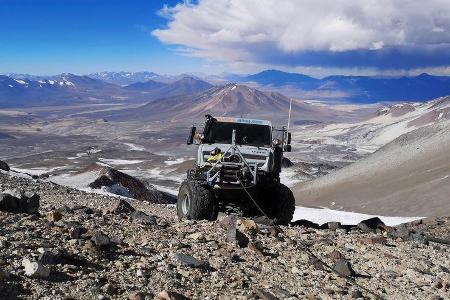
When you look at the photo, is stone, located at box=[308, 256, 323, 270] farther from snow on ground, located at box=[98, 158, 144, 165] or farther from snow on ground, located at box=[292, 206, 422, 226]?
snow on ground, located at box=[98, 158, 144, 165]

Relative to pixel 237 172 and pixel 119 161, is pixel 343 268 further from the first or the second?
pixel 119 161

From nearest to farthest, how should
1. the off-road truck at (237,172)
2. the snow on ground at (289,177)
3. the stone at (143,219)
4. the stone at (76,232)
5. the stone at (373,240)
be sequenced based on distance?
1. the stone at (76,232)
2. the stone at (143,219)
3. the stone at (373,240)
4. the off-road truck at (237,172)
5. the snow on ground at (289,177)

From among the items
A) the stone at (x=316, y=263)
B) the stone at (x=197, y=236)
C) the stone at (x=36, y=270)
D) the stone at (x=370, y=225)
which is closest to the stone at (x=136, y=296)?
the stone at (x=36, y=270)

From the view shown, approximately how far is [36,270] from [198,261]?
2198 millimetres

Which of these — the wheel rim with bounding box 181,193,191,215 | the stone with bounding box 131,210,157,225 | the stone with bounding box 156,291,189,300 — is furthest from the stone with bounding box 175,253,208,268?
the wheel rim with bounding box 181,193,191,215

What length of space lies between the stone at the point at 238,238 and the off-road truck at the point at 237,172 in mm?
3021

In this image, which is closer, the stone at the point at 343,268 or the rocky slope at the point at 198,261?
the rocky slope at the point at 198,261

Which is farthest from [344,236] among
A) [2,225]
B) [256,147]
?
[2,225]

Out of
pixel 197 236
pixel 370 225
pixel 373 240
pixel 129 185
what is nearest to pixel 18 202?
pixel 197 236

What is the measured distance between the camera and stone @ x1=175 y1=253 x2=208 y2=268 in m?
→ 7.05

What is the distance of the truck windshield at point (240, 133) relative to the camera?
42.6 feet

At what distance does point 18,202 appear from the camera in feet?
29.4

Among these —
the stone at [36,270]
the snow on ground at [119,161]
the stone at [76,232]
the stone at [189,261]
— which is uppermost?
the stone at [36,270]

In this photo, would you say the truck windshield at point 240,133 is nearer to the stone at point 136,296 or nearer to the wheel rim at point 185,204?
the wheel rim at point 185,204
